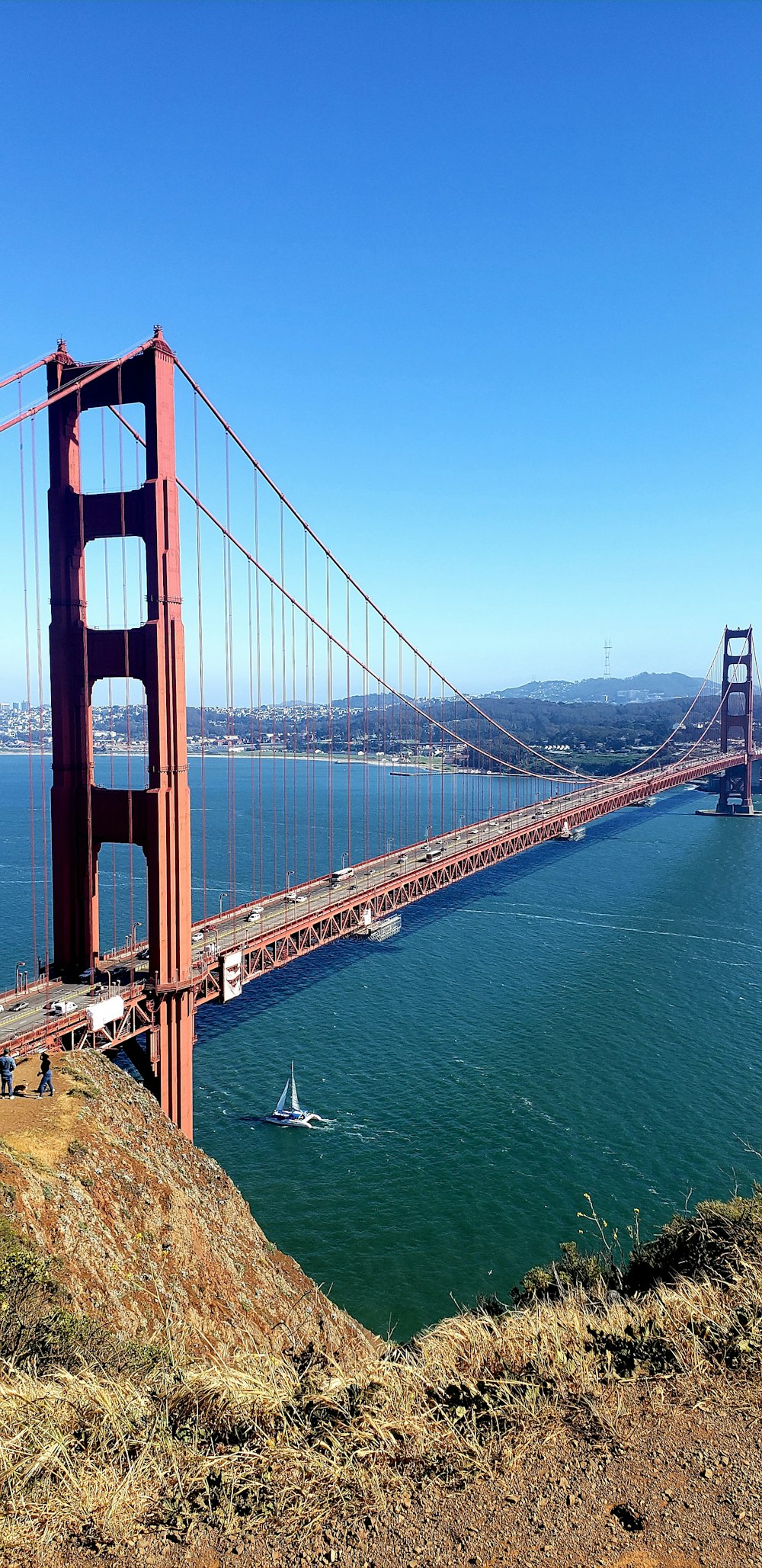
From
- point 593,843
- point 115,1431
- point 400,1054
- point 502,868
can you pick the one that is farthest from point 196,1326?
point 593,843

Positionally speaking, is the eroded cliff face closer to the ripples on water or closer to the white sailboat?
the ripples on water

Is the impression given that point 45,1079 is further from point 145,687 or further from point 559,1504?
point 559,1504

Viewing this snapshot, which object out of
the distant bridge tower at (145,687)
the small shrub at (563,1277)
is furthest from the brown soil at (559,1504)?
the distant bridge tower at (145,687)

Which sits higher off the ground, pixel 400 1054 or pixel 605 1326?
pixel 605 1326

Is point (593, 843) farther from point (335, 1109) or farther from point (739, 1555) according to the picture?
point (739, 1555)

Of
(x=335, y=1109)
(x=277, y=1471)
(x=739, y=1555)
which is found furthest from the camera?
(x=335, y=1109)

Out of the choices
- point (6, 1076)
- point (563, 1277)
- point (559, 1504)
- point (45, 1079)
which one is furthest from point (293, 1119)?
point (559, 1504)

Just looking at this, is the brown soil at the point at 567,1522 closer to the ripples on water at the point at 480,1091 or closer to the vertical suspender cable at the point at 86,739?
the ripples on water at the point at 480,1091

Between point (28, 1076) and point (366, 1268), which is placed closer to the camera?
point (28, 1076)
